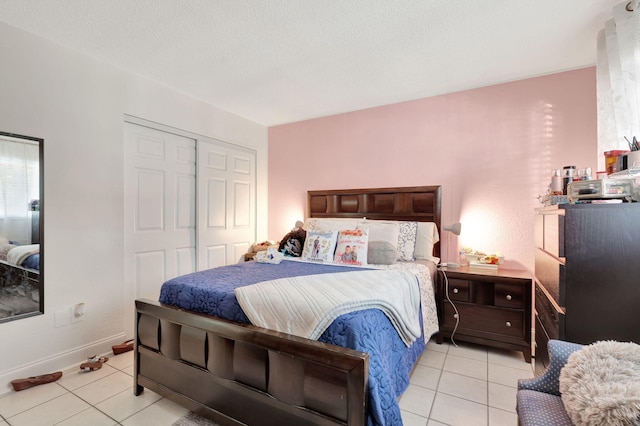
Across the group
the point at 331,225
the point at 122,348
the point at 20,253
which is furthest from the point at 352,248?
the point at 20,253

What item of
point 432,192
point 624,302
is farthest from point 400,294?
point 432,192

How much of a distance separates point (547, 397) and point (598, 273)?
2.10 ft

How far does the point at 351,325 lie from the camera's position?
137cm

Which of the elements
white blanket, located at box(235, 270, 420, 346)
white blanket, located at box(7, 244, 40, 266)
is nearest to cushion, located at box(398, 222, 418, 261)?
white blanket, located at box(235, 270, 420, 346)

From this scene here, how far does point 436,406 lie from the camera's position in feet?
6.09

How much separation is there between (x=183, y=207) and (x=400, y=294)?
253cm

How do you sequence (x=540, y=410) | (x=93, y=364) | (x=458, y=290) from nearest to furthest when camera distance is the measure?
(x=540, y=410) < (x=93, y=364) < (x=458, y=290)

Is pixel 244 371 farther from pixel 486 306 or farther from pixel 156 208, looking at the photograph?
pixel 156 208

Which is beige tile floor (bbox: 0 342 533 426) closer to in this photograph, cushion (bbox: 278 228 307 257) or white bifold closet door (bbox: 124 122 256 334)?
white bifold closet door (bbox: 124 122 256 334)

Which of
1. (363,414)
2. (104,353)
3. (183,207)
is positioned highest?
(183,207)

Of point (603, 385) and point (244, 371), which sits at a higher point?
point (603, 385)

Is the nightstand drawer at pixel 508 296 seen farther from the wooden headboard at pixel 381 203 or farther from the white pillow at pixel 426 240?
the wooden headboard at pixel 381 203

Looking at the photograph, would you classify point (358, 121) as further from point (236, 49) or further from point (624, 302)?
point (624, 302)

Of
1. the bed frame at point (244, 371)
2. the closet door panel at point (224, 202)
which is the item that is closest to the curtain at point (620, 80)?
the bed frame at point (244, 371)
